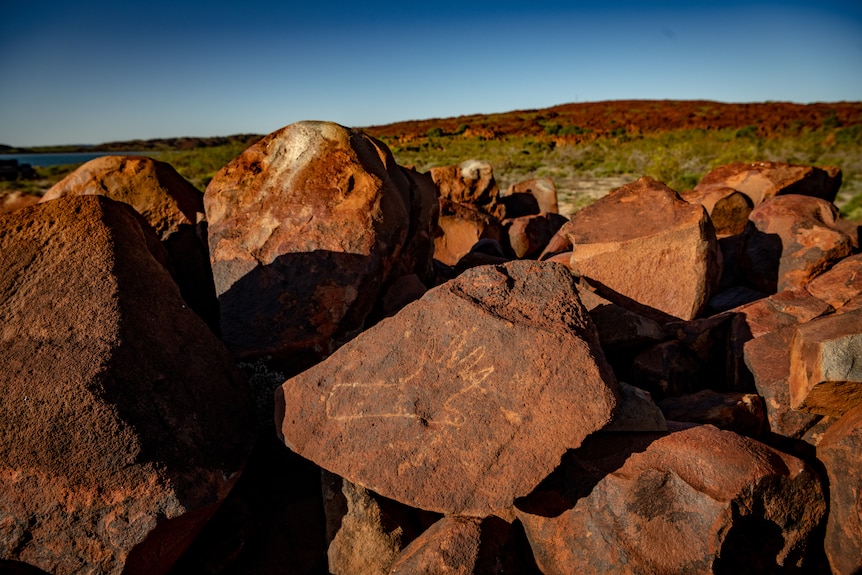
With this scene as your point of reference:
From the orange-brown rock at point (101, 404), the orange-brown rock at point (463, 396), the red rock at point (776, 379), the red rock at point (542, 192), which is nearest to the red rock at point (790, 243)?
the red rock at point (776, 379)

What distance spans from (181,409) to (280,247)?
1163 mm

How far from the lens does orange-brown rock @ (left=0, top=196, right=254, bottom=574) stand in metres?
1.68

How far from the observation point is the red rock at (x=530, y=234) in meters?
5.57

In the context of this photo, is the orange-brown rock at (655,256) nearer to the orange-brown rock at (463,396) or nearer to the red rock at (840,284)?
the red rock at (840,284)

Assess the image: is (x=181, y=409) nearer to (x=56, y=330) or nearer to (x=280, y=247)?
A: (x=56, y=330)

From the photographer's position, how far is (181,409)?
198 cm

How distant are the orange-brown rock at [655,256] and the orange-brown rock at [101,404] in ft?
7.36

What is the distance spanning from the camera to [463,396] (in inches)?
73.2

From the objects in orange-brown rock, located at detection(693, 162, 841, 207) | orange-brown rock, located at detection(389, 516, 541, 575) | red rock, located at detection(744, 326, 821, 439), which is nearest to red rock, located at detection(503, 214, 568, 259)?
orange-brown rock, located at detection(693, 162, 841, 207)

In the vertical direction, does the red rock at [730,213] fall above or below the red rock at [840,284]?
above

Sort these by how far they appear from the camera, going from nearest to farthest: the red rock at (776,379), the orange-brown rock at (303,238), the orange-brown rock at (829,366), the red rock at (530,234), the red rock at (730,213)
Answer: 1. the orange-brown rock at (829,366)
2. the red rock at (776,379)
3. the orange-brown rock at (303,238)
4. the red rock at (730,213)
5. the red rock at (530,234)

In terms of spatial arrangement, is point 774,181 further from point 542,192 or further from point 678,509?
point 678,509

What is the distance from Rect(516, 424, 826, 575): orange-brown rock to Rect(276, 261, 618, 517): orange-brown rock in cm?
21

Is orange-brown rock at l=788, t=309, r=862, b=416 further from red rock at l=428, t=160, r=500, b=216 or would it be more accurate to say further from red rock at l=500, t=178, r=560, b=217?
red rock at l=500, t=178, r=560, b=217
